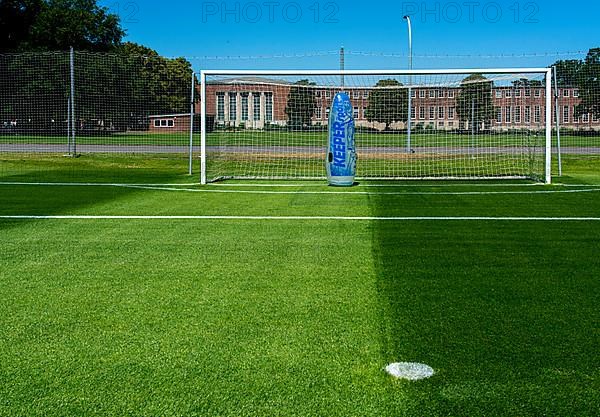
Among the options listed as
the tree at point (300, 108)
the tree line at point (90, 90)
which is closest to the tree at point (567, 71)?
the tree at point (300, 108)

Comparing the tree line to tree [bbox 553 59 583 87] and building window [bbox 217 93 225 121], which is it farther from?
tree [bbox 553 59 583 87]

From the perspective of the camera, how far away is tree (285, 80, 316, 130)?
754 inches

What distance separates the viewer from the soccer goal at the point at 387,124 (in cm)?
1700

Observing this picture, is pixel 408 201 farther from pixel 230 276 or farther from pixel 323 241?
pixel 230 276

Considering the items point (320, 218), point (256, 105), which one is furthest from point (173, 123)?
point (320, 218)

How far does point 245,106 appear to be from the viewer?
61.7 ft

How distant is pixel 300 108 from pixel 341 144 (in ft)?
19.0

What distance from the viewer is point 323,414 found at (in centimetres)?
307

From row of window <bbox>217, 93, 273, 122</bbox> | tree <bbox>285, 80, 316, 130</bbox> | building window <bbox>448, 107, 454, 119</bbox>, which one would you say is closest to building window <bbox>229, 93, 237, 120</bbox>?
row of window <bbox>217, 93, 273, 122</bbox>

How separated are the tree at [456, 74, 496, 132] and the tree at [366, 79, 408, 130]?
1559mm

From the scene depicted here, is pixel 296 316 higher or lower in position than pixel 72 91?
lower

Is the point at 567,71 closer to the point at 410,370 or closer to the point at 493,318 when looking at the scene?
the point at 493,318

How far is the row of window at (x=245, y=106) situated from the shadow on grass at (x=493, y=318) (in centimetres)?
1086

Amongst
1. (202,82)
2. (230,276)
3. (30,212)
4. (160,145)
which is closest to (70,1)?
(160,145)
